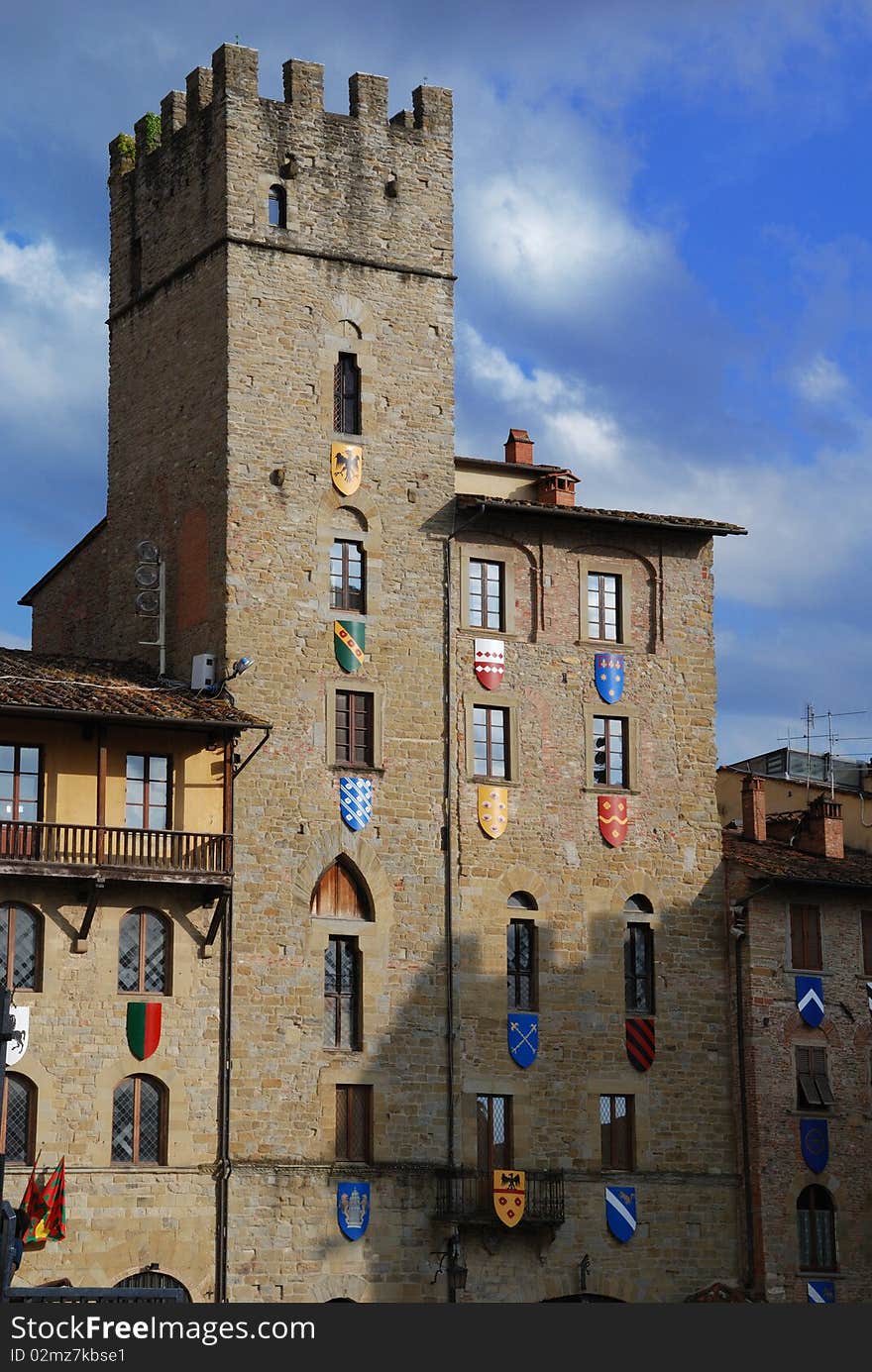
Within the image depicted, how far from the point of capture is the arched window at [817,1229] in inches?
2197

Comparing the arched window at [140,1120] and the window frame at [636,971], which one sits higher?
the window frame at [636,971]

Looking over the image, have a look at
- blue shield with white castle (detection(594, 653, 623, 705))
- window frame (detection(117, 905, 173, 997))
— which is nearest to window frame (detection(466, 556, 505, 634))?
blue shield with white castle (detection(594, 653, 623, 705))

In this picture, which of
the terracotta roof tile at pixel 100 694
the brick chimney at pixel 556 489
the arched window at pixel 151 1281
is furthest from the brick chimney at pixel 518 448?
the arched window at pixel 151 1281

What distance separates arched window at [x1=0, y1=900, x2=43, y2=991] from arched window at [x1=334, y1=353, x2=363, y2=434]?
11931mm

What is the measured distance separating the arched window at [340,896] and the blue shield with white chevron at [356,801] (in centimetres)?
84

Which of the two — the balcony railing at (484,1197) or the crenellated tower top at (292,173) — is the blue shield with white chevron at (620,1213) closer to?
the balcony railing at (484,1197)

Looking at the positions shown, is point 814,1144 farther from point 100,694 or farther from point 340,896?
point 100,694

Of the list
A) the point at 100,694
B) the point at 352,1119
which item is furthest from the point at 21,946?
the point at 352,1119

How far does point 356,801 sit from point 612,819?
570 centimetres

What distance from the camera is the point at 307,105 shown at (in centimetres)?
5644

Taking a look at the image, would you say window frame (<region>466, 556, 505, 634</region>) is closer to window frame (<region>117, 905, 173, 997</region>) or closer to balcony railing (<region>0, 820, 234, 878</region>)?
balcony railing (<region>0, 820, 234, 878</region>)

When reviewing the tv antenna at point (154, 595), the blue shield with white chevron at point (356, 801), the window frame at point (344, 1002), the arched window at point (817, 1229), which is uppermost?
the tv antenna at point (154, 595)

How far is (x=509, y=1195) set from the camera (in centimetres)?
5334

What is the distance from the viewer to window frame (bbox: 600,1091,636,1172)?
2164 inches
